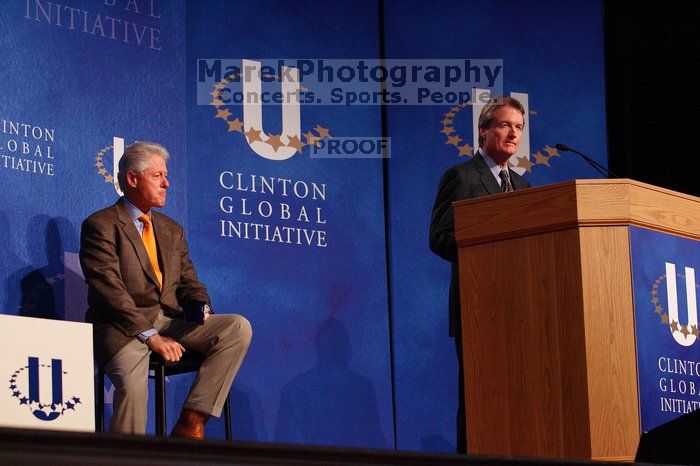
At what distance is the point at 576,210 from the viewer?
331 centimetres

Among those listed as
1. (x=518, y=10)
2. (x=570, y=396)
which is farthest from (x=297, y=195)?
(x=570, y=396)

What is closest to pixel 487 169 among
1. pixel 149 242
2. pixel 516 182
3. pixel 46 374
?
pixel 516 182

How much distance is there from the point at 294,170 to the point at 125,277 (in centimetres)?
149

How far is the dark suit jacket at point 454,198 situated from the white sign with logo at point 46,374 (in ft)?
4.16

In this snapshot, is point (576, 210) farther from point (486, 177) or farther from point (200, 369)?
point (200, 369)

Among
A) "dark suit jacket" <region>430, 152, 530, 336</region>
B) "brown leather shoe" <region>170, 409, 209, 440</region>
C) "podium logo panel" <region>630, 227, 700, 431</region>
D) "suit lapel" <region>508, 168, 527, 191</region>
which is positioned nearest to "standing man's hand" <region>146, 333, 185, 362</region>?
"brown leather shoe" <region>170, 409, 209, 440</region>

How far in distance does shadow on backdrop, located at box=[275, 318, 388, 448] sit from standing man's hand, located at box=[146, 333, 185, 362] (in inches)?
50.9

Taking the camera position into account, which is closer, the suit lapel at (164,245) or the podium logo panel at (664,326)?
the podium logo panel at (664,326)

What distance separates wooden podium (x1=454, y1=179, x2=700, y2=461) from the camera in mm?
3236

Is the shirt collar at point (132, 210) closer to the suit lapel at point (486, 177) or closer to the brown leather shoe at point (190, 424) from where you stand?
the brown leather shoe at point (190, 424)

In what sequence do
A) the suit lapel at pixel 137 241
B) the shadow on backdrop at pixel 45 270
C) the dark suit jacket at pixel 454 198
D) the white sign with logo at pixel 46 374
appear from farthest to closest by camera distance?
1. the shadow on backdrop at pixel 45 270
2. the suit lapel at pixel 137 241
3. the dark suit jacket at pixel 454 198
4. the white sign with logo at pixel 46 374

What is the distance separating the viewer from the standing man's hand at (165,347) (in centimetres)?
420

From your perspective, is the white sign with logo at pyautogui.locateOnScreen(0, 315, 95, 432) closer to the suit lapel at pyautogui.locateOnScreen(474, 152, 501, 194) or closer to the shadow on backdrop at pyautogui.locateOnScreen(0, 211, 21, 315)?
the shadow on backdrop at pyautogui.locateOnScreen(0, 211, 21, 315)

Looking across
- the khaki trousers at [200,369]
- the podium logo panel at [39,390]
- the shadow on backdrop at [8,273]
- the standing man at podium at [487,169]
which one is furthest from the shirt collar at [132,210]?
the standing man at podium at [487,169]
